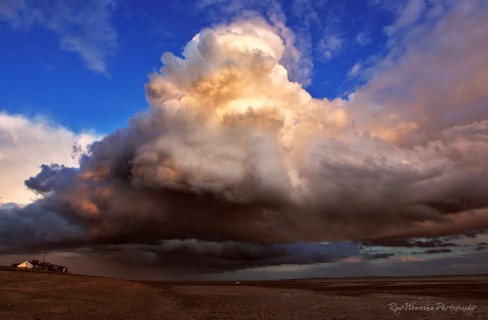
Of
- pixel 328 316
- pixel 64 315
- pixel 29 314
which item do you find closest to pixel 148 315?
pixel 64 315

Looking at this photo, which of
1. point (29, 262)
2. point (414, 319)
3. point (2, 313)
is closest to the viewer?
point (2, 313)

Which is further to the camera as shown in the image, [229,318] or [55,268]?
[55,268]

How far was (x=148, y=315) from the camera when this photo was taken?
39.0 meters

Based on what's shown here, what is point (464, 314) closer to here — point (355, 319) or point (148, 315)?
point (355, 319)

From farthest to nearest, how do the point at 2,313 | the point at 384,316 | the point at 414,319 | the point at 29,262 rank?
the point at 29,262, the point at 384,316, the point at 414,319, the point at 2,313

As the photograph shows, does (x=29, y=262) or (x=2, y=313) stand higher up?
(x=29, y=262)

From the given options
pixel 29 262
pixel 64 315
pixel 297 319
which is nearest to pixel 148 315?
pixel 64 315

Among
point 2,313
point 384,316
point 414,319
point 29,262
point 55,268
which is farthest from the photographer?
point 55,268

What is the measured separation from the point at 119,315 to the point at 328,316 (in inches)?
844

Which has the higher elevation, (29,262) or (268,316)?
(29,262)

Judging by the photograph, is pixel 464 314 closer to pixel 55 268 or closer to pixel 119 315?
pixel 119 315

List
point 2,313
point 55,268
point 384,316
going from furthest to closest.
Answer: point 55,268 → point 384,316 → point 2,313

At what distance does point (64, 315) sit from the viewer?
3634 cm

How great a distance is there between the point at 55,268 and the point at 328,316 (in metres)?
187
